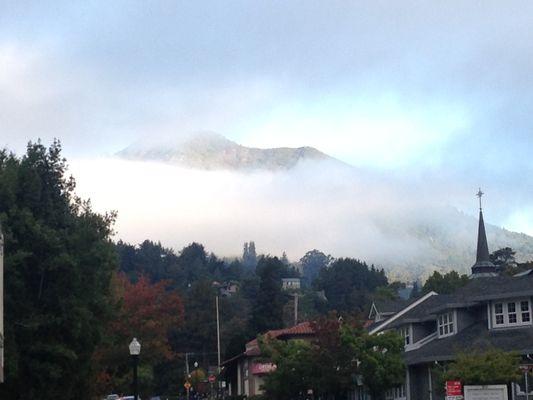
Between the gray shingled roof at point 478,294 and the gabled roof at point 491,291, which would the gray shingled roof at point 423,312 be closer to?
the gray shingled roof at point 478,294

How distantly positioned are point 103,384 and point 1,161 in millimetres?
17831

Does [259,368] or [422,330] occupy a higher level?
[422,330]

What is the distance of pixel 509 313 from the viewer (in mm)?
54969

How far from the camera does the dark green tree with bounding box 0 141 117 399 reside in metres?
40.2

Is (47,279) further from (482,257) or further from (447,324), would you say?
(482,257)

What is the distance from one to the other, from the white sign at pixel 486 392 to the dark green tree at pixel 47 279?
15303 millimetres

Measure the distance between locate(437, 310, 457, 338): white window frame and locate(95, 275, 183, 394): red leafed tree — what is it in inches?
713

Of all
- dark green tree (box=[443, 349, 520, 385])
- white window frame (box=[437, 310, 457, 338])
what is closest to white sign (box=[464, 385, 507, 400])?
dark green tree (box=[443, 349, 520, 385])

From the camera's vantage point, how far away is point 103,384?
56812mm

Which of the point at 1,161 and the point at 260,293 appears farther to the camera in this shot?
the point at 260,293

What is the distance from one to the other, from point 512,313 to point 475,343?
10.7 ft

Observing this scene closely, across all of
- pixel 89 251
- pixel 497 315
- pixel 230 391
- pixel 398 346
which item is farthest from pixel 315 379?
pixel 230 391

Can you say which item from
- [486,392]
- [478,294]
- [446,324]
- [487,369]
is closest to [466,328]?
[446,324]

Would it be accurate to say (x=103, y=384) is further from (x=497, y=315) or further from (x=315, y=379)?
(x=497, y=315)
